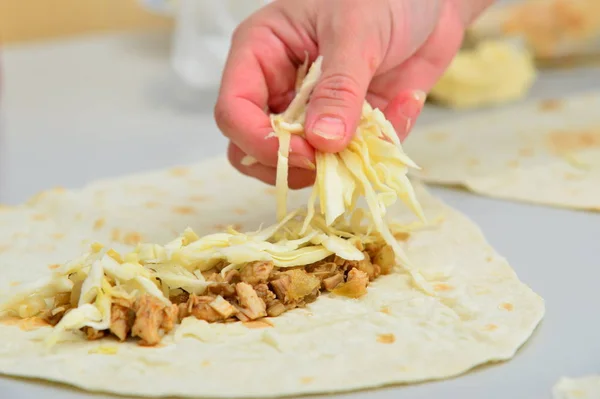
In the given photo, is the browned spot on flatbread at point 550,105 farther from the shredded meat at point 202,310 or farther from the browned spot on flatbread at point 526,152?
the shredded meat at point 202,310

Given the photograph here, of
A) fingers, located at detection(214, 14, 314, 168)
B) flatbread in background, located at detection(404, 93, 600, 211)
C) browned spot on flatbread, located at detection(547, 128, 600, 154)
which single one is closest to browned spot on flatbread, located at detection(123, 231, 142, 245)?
fingers, located at detection(214, 14, 314, 168)

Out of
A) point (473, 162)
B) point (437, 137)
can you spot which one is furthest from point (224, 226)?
point (437, 137)

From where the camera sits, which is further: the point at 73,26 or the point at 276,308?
the point at 73,26

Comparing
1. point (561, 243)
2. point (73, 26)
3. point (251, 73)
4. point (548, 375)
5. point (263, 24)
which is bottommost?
point (548, 375)

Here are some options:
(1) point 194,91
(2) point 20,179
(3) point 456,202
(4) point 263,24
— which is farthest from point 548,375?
(1) point 194,91

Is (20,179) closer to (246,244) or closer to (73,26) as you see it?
(246,244)

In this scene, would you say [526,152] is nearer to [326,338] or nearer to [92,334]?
[326,338]

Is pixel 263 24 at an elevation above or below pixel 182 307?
above

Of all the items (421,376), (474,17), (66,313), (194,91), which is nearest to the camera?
(421,376)
